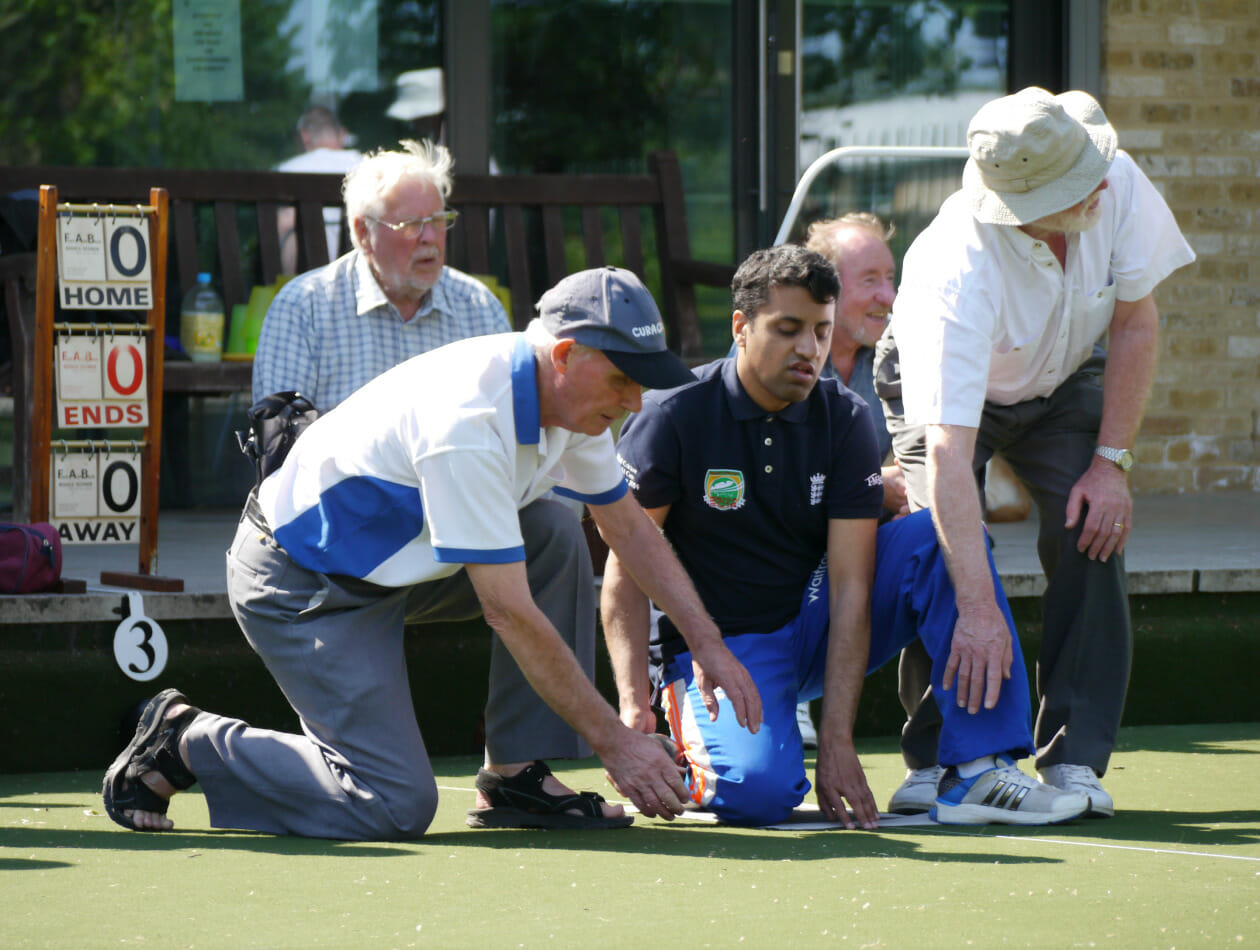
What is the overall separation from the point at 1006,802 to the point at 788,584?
0.56 m

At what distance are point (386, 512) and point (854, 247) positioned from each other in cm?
158

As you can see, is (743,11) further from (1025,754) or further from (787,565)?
(1025,754)

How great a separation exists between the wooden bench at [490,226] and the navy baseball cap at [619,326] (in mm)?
2547

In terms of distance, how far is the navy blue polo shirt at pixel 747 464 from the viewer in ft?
9.88

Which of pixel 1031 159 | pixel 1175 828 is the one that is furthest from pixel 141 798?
pixel 1031 159

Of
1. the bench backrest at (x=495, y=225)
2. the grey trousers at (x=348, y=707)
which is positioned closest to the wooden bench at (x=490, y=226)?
the bench backrest at (x=495, y=225)

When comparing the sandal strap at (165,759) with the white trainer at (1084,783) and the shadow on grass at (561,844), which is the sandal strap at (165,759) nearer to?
the shadow on grass at (561,844)

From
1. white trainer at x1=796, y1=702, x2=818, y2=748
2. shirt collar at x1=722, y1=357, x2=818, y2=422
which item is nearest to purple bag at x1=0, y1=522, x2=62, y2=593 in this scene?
shirt collar at x1=722, y1=357, x2=818, y2=422

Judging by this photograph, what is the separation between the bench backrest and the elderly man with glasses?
1.45m

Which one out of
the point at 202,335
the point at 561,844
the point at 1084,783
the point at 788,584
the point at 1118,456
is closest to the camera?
the point at 561,844

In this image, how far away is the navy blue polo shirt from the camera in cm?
301

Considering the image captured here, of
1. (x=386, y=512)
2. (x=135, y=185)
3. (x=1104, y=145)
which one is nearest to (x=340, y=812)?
(x=386, y=512)

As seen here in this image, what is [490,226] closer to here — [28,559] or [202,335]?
[202,335]

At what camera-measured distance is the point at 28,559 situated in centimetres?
341
